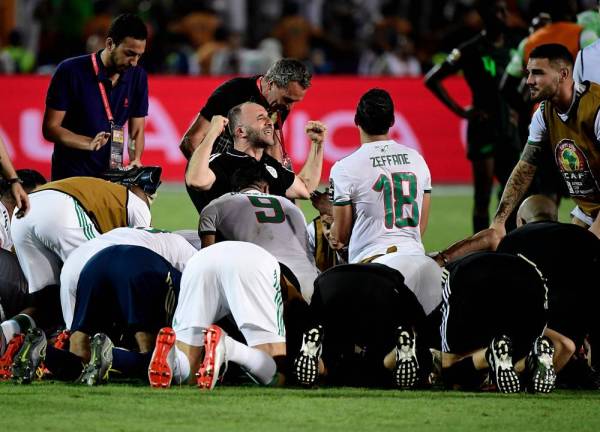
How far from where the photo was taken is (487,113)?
12906 millimetres

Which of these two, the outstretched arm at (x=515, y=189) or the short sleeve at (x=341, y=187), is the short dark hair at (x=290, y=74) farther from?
the outstretched arm at (x=515, y=189)

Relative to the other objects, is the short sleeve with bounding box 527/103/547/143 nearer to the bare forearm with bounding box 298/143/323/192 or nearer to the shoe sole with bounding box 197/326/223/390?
the bare forearm with bounding box 298/143/323/192

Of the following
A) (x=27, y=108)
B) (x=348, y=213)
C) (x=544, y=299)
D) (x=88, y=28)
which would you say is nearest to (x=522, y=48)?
(x=348, y=213)

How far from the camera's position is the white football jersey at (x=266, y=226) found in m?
7.67

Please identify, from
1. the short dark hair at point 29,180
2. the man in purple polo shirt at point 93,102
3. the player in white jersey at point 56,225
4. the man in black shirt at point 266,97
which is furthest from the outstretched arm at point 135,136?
the player in white jersey at point 56,225

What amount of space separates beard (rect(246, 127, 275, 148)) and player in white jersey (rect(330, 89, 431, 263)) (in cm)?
87

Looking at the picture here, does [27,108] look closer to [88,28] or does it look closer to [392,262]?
[88,28]

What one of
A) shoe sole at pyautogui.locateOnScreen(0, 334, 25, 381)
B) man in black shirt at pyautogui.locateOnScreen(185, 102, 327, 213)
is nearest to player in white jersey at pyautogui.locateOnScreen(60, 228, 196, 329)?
shoe sole at pyautogui.locateOnScreen(0, 334, 25, 381)

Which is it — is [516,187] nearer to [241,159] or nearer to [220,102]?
[241,159]

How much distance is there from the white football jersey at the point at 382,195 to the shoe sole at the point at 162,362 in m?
1.56

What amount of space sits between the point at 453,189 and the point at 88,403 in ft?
42.4

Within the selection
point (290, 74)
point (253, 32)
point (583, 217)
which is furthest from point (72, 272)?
point (253, 32)

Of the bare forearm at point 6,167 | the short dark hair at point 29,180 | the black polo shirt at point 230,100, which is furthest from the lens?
the black polo shirt at point 230,100

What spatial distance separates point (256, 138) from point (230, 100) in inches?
41.0
